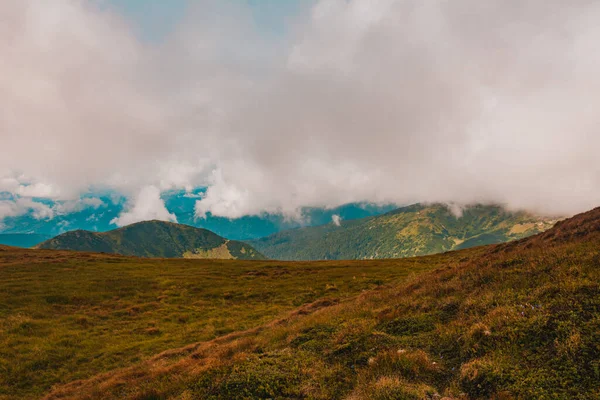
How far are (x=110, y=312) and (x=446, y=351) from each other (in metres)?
39.0

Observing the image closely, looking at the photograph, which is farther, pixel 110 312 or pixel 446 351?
pixel 110 312

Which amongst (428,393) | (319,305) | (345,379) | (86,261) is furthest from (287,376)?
(86,261)

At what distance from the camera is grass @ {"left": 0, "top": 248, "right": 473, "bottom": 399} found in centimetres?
2109

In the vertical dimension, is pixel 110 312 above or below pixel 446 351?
below

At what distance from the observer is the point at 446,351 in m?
9.15

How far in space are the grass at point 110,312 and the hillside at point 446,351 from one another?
792cm

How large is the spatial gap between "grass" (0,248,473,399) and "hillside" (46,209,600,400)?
26.0 feet

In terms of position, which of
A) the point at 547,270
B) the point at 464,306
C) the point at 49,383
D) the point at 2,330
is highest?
the point at 547,270

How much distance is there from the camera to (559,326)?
25.0 ft

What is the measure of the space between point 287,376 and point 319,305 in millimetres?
18095

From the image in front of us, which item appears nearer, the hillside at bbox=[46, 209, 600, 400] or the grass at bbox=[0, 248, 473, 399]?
the hillside at bbox=[46, 209, 600, 400]

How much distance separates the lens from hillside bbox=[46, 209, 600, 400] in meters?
6.77

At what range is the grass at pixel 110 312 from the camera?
69.2 ft

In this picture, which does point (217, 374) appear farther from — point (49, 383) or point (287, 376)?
point (49, 383)
